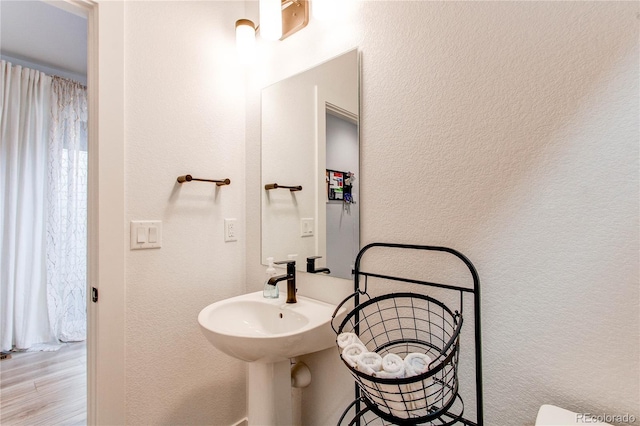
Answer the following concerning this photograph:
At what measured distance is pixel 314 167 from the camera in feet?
4.30

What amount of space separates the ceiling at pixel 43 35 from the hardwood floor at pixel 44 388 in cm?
243

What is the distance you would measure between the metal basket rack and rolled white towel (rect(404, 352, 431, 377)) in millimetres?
17

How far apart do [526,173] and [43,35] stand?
10.6 feet

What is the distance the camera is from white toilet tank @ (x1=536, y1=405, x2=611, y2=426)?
620 millimetres

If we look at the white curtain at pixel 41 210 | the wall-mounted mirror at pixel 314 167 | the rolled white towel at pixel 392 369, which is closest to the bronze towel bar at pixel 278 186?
the wall-mounted mirror at pixel 314 167

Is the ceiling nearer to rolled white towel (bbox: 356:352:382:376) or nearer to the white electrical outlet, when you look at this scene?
the white electrical outlet

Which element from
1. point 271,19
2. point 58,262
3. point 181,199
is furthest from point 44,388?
point 271,19

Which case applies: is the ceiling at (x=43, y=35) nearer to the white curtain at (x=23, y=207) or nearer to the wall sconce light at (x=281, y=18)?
the white curtain at (x=23, y=207)

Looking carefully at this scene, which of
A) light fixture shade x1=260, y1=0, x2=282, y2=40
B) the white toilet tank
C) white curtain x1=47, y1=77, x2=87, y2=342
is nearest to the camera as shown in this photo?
the white toilet tank

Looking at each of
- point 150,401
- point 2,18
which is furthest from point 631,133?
point 2,18

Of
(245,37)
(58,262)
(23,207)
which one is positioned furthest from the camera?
(58,262)

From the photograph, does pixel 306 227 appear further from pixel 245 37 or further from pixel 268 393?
pixel 245 37

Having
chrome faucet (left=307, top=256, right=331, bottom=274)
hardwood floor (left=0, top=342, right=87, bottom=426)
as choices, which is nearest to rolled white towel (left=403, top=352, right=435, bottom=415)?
chrome faucet (left=307, top=256, right=331, bottom=274)

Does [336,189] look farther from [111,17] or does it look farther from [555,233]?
[111,17]
